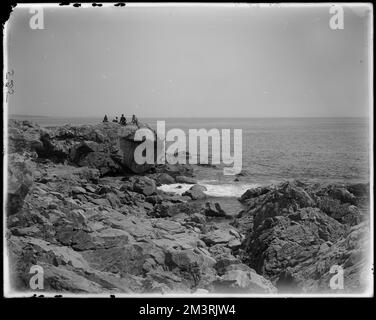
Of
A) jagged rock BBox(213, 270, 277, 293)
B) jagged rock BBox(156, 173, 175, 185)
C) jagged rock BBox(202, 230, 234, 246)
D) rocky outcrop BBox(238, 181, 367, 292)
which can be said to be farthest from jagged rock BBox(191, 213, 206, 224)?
jagged rock BBox(213, 270, 277, 293)

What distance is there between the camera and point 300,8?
6.18 meters

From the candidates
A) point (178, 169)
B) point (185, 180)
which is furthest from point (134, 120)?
point (185, 180)

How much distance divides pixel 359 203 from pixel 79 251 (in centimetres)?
416

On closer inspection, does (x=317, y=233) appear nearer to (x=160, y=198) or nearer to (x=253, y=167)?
(x=253, y=167)

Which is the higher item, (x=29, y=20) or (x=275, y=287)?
(x=29, y=20)

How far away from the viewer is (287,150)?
21.9 ft

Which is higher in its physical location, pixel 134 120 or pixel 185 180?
pixel 134 120

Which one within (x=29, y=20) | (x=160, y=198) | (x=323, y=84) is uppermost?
(x=29, y=20)

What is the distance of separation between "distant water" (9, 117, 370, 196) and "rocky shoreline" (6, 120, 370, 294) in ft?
0.60

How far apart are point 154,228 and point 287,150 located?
238 centimetres

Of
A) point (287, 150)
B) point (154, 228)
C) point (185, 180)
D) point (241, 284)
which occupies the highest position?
point (287, 150)

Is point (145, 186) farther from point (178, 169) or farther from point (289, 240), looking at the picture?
point (289, 240)

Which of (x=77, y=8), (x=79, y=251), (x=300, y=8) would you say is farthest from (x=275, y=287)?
(x=77, y=8)

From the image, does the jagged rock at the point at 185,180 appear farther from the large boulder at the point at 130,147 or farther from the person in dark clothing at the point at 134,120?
the person in dark clothing at the point at 134,120
